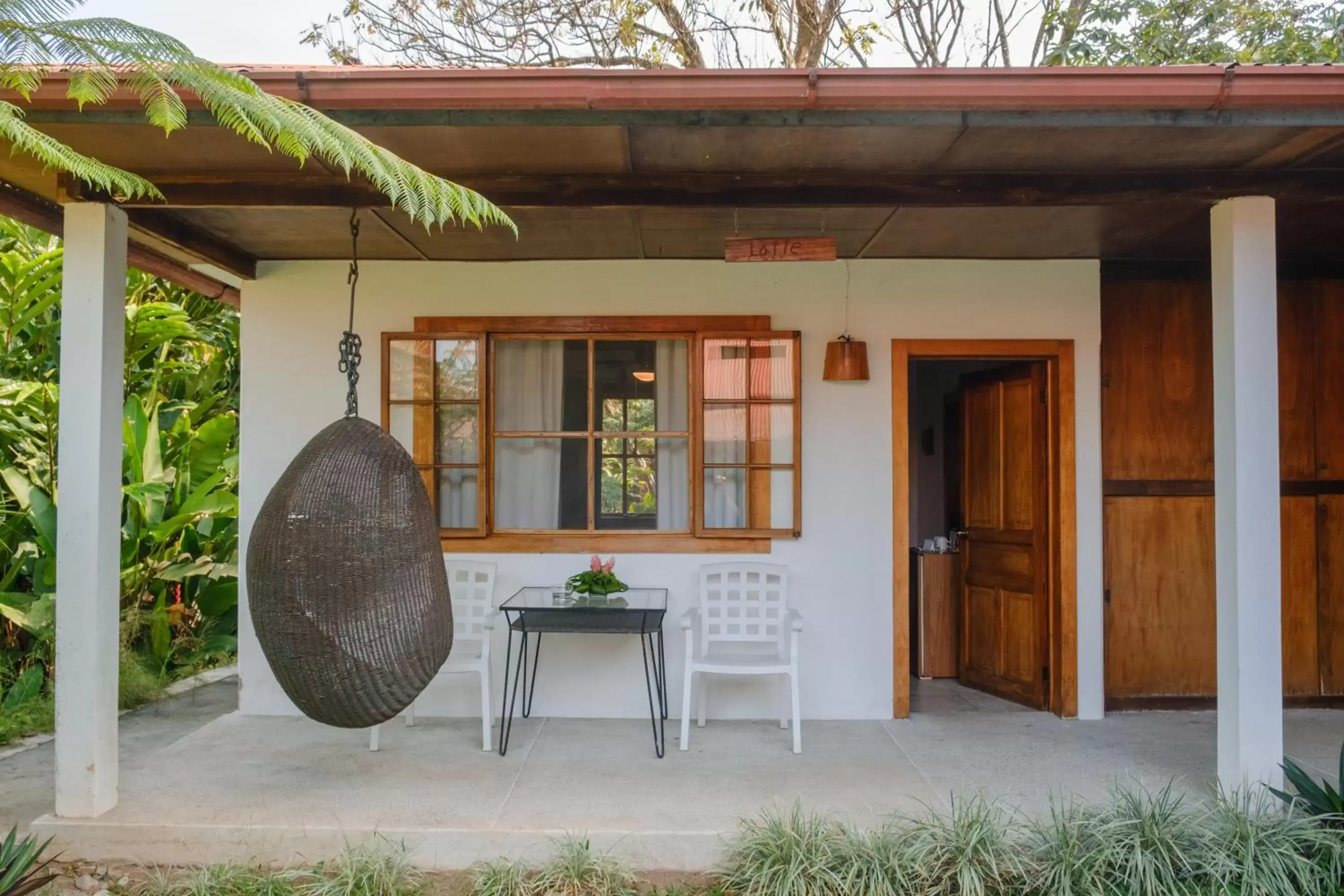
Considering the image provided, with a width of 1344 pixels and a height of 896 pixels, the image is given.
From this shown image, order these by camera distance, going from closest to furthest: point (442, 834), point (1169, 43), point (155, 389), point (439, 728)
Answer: point (442, 834), point (439, 728), point (155, 389), point (1169, 43)

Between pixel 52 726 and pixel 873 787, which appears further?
pixel 52 726

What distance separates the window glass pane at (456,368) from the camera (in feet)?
15.1

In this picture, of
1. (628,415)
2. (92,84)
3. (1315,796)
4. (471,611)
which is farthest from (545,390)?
(1315,796)

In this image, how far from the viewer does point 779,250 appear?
3.70m

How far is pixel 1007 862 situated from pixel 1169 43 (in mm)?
7622

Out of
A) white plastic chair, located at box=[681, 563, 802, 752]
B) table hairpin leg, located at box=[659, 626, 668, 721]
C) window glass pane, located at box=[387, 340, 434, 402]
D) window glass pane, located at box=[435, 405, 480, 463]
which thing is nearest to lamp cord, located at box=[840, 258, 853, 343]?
white plastic chair, located at box=[681, 563, 802, 752]

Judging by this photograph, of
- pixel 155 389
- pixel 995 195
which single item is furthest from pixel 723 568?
pixel 155 389

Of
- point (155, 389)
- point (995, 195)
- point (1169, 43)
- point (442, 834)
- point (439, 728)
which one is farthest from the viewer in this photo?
point (1169, 43)

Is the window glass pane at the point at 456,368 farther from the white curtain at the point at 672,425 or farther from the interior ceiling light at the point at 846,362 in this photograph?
the interior ceiling light at the point at 846,362

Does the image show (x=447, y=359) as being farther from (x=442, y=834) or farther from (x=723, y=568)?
(x=442, y=834)

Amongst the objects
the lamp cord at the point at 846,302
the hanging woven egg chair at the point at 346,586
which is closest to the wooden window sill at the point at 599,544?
the lamp cord at the point at 846,302

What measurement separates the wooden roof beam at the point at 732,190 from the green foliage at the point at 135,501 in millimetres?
2608

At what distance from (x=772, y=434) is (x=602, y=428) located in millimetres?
967

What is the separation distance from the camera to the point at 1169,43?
7.34m
